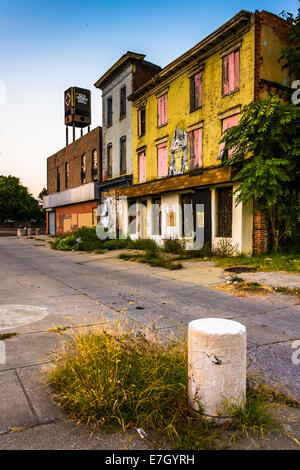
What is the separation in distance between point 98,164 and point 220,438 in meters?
25.1

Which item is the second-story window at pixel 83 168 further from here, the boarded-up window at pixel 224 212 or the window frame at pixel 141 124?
the boarded-up window at pixel 224 212

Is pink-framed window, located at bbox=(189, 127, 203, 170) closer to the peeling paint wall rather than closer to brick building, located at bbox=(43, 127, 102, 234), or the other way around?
the peeling paint wall

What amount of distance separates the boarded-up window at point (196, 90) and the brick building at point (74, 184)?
11.2m

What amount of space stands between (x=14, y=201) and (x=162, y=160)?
1518 inches

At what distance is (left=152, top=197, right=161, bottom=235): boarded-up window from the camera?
1877 cm

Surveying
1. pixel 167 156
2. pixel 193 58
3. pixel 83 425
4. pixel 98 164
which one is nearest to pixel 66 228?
pixel 98 164

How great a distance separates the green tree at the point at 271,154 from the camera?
34.7 ft

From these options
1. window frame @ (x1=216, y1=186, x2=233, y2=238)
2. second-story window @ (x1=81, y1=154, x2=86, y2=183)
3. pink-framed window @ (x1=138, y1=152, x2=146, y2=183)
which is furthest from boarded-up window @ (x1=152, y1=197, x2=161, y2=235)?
second-story window @ (x1=81, y1=154, x2=86, y2=183)

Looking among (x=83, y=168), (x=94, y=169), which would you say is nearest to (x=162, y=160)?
(x=94, y=169)

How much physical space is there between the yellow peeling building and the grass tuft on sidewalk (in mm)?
10653

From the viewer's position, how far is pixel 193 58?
15672 millimetres

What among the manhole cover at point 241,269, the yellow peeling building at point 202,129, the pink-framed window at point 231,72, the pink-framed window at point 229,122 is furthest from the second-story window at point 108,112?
the manhole cover at point 241,269

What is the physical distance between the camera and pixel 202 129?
50.3 feet

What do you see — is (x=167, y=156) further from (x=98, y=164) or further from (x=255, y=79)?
(x=98, y=164)
